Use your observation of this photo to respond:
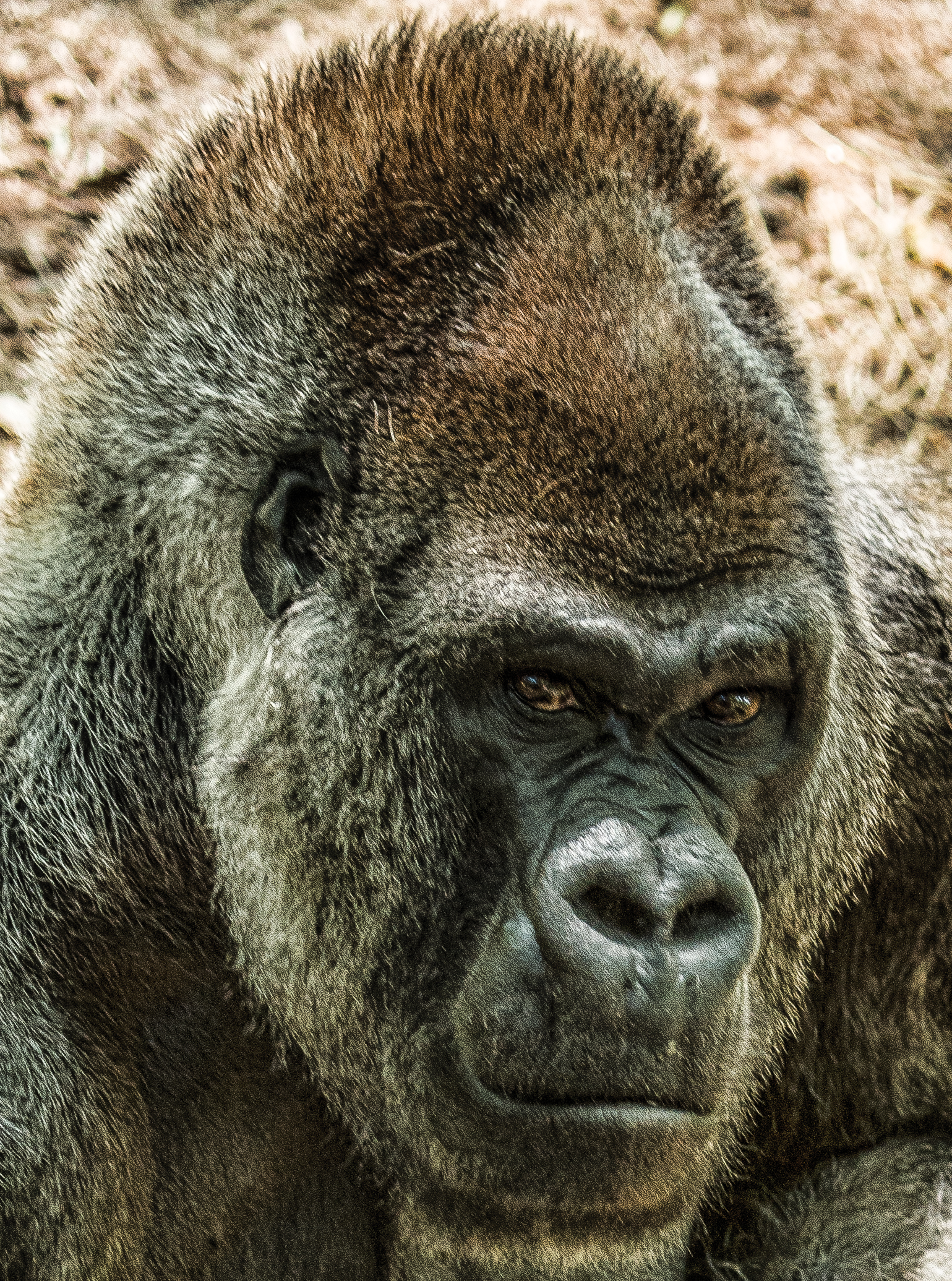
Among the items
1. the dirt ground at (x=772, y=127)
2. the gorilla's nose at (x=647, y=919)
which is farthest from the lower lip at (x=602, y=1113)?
the dirt ground at (x=772, y=127)

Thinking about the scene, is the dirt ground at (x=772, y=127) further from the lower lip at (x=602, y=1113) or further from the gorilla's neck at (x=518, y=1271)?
the lower lip at (x=602, y=1113)

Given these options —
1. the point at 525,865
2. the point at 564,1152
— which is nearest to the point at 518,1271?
the point at 564,1152

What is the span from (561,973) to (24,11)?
17.1 feet

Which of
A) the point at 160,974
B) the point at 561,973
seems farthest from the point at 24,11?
the point at 561,973

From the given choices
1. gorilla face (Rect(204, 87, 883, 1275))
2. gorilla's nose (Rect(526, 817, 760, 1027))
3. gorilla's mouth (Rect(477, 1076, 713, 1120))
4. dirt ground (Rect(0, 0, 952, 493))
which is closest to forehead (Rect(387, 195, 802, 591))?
gorilla face (Rect(204, 87, 883, 1275))

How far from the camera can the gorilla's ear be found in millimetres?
2977

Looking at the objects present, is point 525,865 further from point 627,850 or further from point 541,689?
point 541,689

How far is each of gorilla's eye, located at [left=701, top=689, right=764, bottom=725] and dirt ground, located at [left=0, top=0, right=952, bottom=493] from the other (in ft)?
9.42

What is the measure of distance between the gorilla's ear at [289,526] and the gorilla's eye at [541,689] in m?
0.46

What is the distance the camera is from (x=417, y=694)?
2.86 meters

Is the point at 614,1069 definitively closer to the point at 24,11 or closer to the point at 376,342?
the point at 376,342

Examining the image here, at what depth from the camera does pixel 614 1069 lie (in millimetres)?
2605

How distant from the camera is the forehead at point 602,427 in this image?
277 cm

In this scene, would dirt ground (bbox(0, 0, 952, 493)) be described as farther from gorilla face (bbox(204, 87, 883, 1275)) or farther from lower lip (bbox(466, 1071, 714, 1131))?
lower lip (bbox(466, 1071, 714, 1131))
